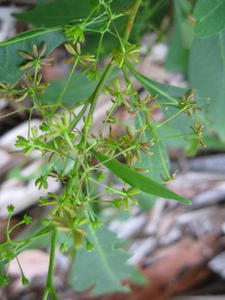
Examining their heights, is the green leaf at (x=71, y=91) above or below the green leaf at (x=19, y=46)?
above

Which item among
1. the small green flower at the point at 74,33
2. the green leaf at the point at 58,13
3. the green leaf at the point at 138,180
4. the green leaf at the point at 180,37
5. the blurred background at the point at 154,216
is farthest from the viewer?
the blurred background at the point at 154,216

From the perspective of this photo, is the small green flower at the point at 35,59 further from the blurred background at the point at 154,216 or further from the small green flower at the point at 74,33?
the blurred background at the point at 154,216

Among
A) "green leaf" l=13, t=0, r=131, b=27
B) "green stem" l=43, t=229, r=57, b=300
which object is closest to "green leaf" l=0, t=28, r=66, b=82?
"green leaf" l=13, t=0, r=131, b=27

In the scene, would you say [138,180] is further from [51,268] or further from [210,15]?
[210,15]

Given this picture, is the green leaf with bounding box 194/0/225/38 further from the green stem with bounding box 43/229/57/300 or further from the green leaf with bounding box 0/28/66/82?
the green stem with bounding box 43/229/57/300

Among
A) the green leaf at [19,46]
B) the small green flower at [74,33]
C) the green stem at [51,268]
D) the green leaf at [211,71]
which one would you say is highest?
the green leaf at [211,71]

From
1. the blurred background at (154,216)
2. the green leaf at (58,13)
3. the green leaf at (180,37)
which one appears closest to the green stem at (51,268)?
the green leaf at (58,13)
